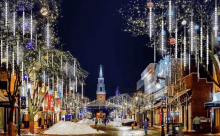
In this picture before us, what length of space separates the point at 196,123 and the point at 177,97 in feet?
38.0

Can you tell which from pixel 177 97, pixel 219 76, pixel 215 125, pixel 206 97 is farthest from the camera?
pixel 177 97

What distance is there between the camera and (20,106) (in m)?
29.4

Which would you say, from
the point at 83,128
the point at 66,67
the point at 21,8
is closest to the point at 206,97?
the point at 83,128

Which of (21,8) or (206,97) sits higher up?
(21,8)

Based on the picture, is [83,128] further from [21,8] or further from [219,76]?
[219,76]

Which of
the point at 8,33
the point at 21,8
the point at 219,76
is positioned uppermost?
the point at 21,8

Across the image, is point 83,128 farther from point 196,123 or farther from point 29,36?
point 29,36

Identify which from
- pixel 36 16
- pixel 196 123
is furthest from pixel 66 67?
pixel 196 123

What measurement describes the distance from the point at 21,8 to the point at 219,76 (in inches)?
507

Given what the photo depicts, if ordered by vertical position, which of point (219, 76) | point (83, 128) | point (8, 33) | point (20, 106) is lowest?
point (83, 128)

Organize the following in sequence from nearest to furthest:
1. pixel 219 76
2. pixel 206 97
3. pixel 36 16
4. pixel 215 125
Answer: pixel 219 76 < pixel 36 16 < pixel 215 125 < pixel 206 97

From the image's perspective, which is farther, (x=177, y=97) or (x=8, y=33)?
(x=177, y=97)

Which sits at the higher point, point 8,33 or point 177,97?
point 8,33

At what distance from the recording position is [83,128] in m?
40.4
